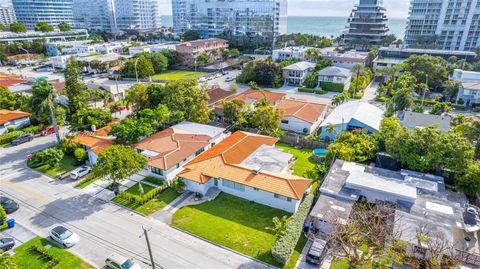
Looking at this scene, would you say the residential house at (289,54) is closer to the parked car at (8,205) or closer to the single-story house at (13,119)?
the single-story house at (13,119)

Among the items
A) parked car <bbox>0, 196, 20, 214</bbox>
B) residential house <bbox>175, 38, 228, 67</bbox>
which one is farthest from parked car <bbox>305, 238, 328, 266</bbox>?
residential house <bbox>175, 38, 228, 67</bbox>

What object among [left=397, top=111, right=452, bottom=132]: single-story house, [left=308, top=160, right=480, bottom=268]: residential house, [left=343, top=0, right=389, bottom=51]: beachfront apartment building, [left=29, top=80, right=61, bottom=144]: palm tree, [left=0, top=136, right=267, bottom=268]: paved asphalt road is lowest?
[left=0, top=136, right=267, bottom=268]: paved asphalt road

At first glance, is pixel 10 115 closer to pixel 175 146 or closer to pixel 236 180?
pixel 175 146

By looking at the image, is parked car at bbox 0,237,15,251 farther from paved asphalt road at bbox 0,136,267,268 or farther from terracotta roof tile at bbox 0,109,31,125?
terracotta roof tile at bbox 0,109,31,125

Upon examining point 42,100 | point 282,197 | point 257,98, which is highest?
point 42,100

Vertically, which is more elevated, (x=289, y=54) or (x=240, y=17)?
(x=240, y=17)

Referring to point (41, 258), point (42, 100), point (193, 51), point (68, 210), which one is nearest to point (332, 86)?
point (193, 51)

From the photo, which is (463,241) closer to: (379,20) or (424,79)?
(424,79)
